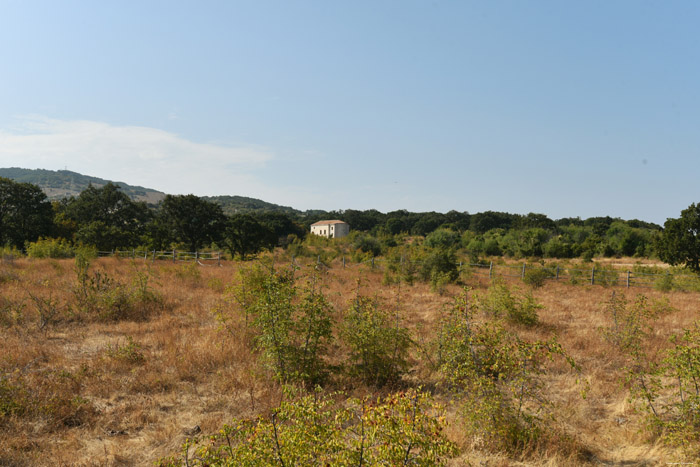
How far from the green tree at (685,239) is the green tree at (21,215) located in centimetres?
5520

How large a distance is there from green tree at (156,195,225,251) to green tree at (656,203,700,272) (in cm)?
4350

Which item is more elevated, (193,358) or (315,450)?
(315,450)

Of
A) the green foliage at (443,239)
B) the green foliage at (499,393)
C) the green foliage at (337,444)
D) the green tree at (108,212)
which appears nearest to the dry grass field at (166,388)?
the green foliage at (499,393)

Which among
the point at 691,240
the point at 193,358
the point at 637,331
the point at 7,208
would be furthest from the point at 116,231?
the point at 691,240

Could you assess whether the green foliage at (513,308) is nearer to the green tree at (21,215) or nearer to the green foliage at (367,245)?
the green foliage at (367,245)

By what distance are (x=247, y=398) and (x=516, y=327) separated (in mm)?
8067

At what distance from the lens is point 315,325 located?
247 inches

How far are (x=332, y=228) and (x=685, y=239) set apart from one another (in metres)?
84.0

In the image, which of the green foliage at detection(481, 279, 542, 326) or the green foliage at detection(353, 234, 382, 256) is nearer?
the green foliage at detection(481, 279, 542, 326)

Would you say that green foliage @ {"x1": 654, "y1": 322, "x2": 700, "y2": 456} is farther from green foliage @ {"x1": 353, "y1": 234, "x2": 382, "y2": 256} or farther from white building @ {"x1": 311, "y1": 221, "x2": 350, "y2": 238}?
white building @ {"x1": 311, "y1": 221, "x2": 350, "y2": 238}

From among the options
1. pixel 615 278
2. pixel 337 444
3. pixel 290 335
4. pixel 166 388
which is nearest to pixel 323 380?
pixel 290 335

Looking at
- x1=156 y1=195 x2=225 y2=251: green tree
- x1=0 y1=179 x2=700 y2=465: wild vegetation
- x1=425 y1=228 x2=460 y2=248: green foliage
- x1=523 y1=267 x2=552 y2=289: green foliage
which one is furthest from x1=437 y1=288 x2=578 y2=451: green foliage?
x1=425 y1=228 x2=460 y2=248: green foliage

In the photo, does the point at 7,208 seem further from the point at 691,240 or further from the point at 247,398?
the point at 691,240

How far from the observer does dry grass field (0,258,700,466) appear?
452 centimetres
